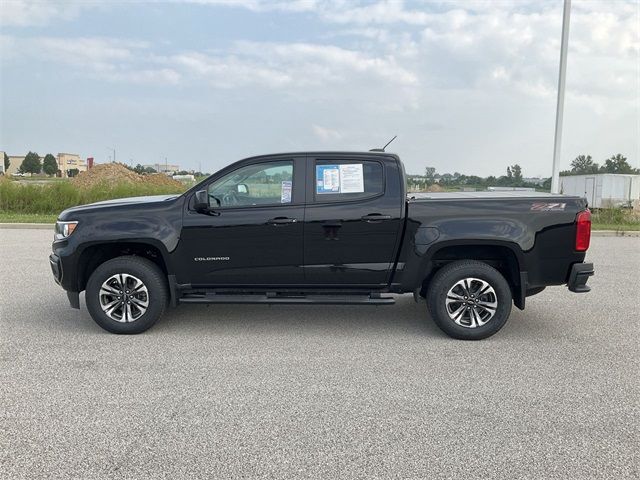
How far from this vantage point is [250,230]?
204 inches

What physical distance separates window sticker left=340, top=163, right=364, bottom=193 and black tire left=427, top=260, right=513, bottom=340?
4.01 ft

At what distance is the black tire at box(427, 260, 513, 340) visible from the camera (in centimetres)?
509

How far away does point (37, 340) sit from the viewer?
5.11 m

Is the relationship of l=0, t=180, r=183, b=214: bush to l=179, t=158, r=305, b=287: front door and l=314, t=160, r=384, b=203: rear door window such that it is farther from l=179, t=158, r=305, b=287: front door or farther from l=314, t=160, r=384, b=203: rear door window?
l=314, t=160, r=384, b=203: rear door window

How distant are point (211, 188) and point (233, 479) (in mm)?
3133

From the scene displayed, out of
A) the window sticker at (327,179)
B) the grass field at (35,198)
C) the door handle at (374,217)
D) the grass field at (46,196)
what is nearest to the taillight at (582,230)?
the door handle at (374,217)

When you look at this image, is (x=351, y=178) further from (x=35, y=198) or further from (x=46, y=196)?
(x=35, y=198)

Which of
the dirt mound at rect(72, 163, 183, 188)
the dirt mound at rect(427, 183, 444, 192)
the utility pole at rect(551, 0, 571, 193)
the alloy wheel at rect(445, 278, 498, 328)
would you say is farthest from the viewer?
the dirt mound at rect(72, 163, 183, 188)

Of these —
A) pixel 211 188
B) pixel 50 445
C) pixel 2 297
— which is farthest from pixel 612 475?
pixel 2 297

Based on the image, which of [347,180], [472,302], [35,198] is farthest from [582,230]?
[35,198]

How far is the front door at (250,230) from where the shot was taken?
5.18 meters

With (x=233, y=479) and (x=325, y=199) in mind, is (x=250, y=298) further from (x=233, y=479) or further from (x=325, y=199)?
(x=233, y=479)

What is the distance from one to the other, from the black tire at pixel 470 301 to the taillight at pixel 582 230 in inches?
31.6

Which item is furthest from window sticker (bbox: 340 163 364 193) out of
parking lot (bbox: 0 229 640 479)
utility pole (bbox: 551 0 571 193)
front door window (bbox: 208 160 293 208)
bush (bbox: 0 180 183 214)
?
bush (bbox: 0 180 183 214)
